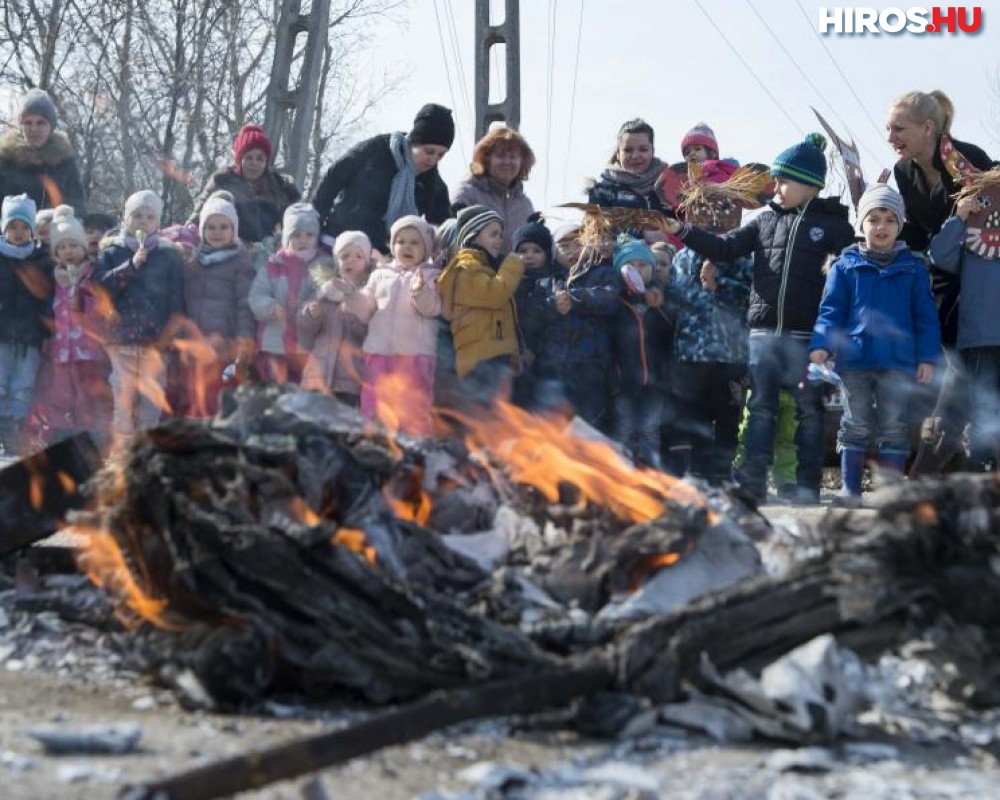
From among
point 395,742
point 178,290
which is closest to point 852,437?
point 178,290

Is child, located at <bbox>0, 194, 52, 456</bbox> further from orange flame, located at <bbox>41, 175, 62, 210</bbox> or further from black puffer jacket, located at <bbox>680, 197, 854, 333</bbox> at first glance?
black puffer jacket, located at <bbox>680, 197, 854, 333</bbox>

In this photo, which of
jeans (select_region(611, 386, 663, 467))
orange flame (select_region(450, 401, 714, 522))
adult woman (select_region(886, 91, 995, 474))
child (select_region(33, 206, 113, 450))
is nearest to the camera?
orange flame (select_region(450, 401, 714, 522))

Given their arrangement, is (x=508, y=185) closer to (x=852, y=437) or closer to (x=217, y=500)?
(x=852, y=437)

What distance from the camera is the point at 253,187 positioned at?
10.5 meters

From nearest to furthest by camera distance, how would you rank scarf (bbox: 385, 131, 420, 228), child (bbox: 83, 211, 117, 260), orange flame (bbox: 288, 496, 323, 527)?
orange flame (bbox: 288, 496, 323, 527) < scarf (bbox: 385, 131, 420, 228) < child (bbox: 83, 211, 117, 260)

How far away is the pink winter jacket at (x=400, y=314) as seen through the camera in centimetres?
878

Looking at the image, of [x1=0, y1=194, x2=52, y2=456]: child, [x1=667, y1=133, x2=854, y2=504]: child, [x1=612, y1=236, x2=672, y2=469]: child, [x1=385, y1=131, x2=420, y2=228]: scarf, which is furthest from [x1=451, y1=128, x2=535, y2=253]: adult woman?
[x1=0, y1=194, x2=52, y2=456]: child

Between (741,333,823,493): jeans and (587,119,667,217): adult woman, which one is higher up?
(587,119,667,217): adult woman

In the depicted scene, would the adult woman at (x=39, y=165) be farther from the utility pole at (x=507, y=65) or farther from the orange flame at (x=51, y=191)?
the utility pole at (x=507, y=65)

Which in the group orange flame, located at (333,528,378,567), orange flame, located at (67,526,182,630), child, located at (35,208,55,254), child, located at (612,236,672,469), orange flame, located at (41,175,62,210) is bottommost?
orange flame, located at (67,526,182,630)

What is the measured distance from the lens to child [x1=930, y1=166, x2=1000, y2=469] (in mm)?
8414

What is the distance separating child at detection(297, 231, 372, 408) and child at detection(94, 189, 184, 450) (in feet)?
3.67

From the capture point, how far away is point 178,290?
962 cm

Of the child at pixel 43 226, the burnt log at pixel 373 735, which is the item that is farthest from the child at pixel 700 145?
the burnt log at pixel 373 735
